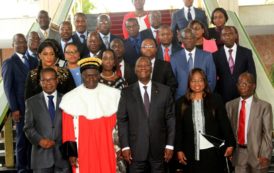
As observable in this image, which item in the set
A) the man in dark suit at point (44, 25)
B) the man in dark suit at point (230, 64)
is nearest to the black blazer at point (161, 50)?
the man in dark suit at point (230, 64)

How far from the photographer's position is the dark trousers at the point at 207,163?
5.30 metres

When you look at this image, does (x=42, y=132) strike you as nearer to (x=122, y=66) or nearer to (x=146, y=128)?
(x=146, y=128)

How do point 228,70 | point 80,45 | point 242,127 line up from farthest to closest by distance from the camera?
point 80,45 → point 228,70 → point 242,127

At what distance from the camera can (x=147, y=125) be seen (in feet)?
17.5

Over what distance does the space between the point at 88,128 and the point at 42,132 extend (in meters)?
0.53

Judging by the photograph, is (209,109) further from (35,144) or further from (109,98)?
(35,144)

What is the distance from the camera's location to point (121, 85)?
18.9 ft

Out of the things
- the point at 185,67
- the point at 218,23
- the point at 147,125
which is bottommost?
the point at 147,125

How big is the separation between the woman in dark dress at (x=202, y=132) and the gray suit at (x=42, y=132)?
1.33 m

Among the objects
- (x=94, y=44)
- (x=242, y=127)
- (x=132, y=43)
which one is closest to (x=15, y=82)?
(x=94, y=44)

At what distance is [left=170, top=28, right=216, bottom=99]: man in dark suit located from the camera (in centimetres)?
618

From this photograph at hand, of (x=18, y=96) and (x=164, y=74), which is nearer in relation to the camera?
(x=164, y=74)

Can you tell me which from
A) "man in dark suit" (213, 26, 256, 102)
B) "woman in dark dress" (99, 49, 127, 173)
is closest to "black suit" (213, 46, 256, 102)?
"man in dark suit" (213, 26, 256, 102)

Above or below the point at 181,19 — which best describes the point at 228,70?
below
